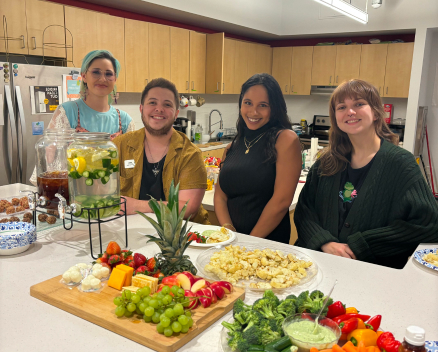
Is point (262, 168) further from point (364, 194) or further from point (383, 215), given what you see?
point (383, 215)

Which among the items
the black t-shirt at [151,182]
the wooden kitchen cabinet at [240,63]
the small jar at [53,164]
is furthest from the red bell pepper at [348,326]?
the wooden kitchen cabinet at [240,63]

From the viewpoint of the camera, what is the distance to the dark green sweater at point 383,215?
189 cm

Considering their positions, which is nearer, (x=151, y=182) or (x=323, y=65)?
(x=151, y=182)

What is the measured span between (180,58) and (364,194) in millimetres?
4389

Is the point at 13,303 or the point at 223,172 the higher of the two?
A: the point at 223,172

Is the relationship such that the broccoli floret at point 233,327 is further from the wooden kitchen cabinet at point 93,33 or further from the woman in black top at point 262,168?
the wooden kitchen cabinet at point 93,33

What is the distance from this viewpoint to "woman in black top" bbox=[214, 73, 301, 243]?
2.23m

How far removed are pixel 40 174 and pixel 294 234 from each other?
2202mm

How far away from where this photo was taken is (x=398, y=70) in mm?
6344

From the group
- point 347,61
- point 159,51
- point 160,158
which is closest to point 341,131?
point 160,158

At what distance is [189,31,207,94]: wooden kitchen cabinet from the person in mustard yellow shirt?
3946 millimetres

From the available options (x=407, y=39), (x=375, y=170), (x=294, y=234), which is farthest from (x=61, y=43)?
(x=407, y=39)

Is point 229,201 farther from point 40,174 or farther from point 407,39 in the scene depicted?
point 407,39

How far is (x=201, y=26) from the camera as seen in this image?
6438 millimetres
